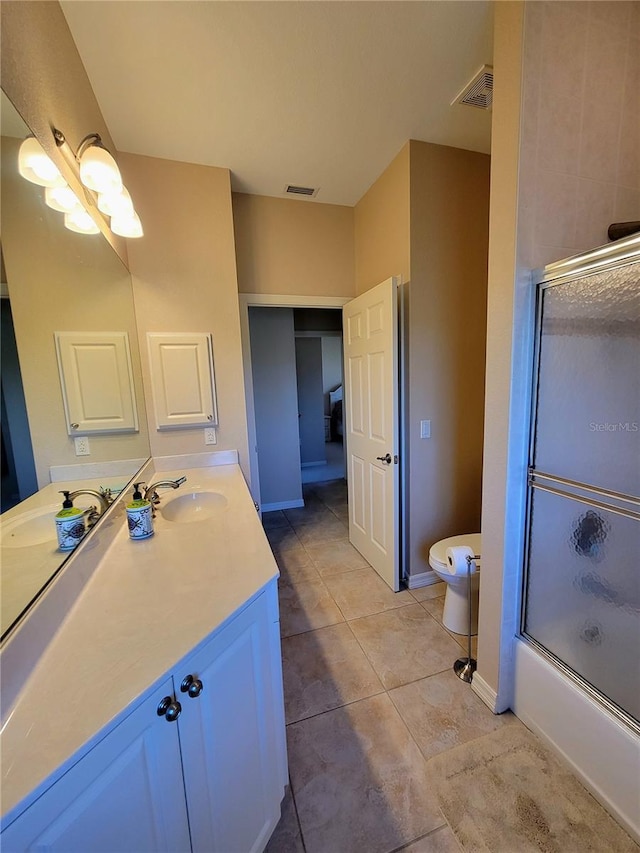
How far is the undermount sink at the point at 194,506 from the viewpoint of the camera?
67.9 inches

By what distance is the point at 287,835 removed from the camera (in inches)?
Answer: 42.3

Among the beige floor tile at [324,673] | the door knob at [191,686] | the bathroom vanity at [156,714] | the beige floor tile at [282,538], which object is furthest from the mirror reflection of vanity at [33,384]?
the beige floor tile at [282,538]

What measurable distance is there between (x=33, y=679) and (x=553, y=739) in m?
1.73

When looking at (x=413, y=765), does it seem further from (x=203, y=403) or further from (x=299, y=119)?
(x=299, y=119)

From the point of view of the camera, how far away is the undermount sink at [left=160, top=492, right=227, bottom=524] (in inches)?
67.9

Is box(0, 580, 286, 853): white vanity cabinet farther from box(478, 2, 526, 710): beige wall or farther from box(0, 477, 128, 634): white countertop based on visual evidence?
box(478, 2, 526, 710): beige wall

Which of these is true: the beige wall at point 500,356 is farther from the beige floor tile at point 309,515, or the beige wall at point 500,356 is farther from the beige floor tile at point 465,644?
the beige floor tile at point 309,515

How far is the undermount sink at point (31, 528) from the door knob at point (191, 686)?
0.48m

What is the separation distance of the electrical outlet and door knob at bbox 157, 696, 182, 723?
0.83 m

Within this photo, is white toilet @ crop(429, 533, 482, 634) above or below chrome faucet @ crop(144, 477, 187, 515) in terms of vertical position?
below

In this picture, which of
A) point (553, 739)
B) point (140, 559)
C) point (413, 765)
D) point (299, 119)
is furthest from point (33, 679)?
point (299, 119)

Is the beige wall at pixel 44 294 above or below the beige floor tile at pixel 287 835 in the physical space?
above

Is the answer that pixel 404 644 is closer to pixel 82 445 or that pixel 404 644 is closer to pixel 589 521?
pixel 589 521

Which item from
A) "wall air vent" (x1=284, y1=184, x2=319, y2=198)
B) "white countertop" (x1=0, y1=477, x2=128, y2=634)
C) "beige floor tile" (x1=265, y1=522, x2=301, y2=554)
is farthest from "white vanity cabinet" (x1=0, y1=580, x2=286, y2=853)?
"wall air vent" (x1=284, y1=184, x2=319, y2=198)
